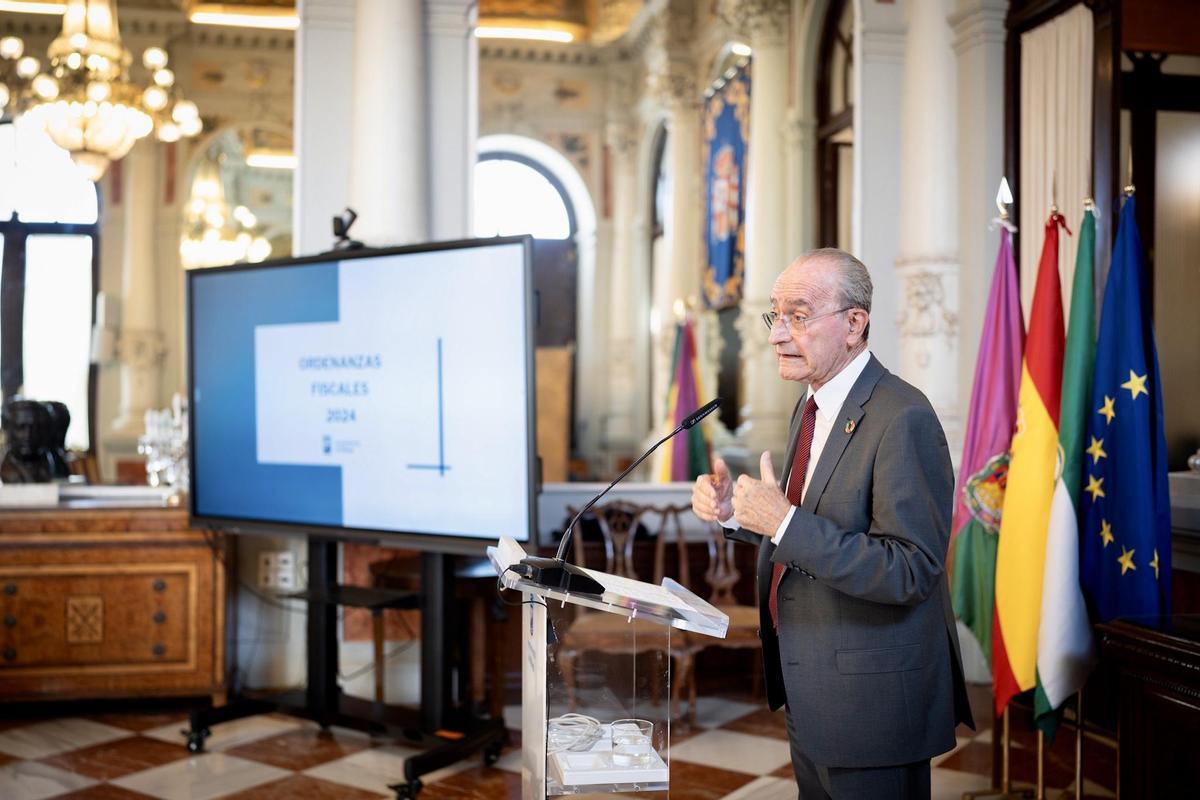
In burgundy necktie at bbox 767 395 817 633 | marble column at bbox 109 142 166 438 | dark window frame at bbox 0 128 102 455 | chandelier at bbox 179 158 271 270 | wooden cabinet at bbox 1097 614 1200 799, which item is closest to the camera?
burgundy necktie at bbox 767 395 817 633

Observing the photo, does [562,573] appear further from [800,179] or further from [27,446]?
[800,179]

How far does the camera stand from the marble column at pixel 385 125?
4914 mm

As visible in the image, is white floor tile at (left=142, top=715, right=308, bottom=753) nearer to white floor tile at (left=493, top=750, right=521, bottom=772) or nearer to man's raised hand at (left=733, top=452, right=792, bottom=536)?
white floor tile at (left=493, top=750, right=521, bottom=772)

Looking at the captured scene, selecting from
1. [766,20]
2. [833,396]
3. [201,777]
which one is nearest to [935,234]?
[833,396]

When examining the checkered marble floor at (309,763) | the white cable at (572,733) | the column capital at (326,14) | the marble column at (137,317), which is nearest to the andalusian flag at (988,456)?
the checkered marble floor at (309,763)

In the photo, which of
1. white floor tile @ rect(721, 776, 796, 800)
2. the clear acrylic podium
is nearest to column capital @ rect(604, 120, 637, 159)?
white floor tile @ rect(721, 776, 796, 800)

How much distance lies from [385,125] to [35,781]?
283cm

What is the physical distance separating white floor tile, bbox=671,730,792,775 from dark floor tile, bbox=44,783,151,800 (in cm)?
179

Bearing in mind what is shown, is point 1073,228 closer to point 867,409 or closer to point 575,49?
point 867,409

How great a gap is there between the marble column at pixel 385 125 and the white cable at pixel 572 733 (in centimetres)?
332

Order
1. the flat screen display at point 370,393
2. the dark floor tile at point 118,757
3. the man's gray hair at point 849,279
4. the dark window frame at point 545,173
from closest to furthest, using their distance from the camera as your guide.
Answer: the man's gray hair at point 849,279, the flat screen display at point 370,393, the dark floor tile at point 118,757, the dark window frame at point 545,173

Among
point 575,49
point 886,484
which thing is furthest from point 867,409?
point 575,49

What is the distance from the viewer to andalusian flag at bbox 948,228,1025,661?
3.77 m

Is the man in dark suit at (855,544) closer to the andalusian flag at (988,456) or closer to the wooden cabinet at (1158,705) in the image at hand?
the wooden cabinet at (1158,705)
